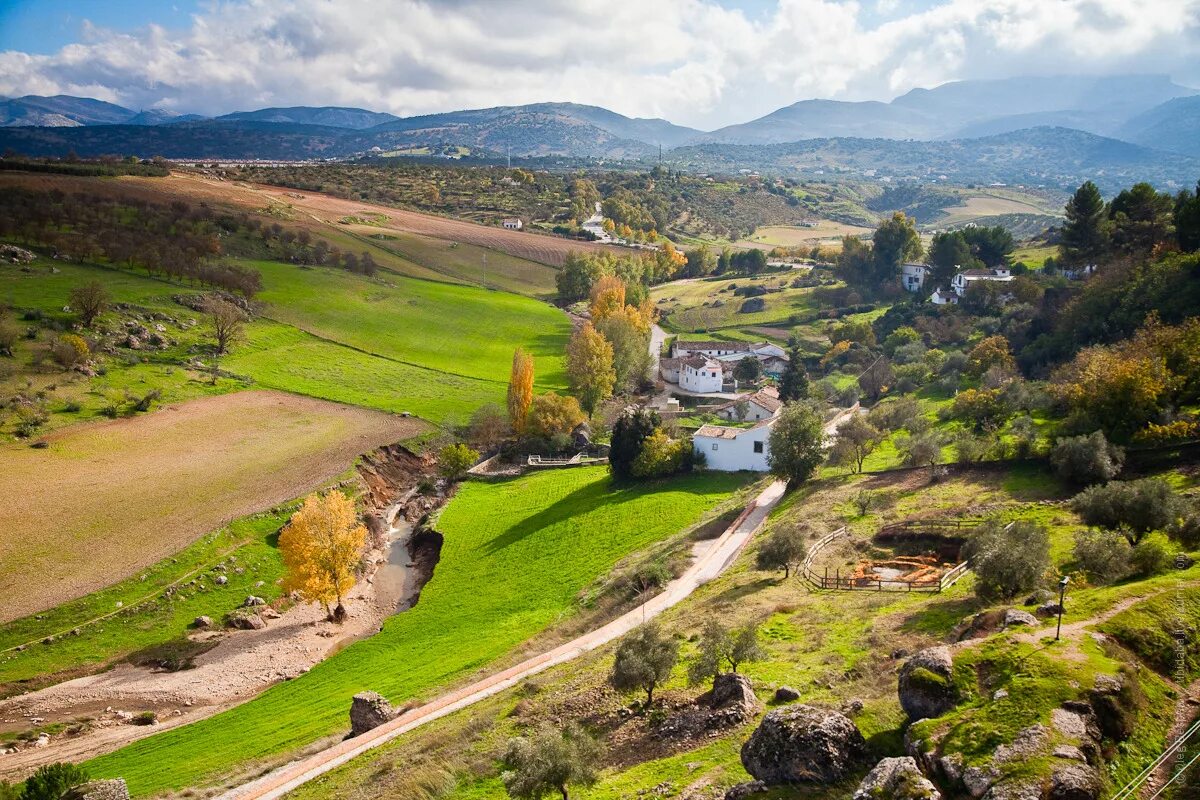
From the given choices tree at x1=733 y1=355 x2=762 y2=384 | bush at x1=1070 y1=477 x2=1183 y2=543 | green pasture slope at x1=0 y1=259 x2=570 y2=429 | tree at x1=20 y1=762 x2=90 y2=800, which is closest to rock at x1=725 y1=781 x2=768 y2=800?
bush at x1=1070 y1=477 x2=1183 y2=543

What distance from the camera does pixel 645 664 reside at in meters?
24.1

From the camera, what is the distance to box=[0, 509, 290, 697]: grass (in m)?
39.3

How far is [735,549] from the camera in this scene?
44281mm

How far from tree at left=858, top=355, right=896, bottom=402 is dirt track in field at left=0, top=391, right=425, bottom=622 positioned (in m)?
45.5

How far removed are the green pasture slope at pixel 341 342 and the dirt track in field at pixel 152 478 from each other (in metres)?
3.96

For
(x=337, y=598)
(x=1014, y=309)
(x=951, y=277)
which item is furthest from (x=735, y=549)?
(x=951, y=277)

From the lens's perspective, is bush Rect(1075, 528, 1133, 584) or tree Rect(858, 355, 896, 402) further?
tree Rect(858, 355, 896, 402)

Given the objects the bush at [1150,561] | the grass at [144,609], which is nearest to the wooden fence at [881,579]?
the bush at [1150,561]

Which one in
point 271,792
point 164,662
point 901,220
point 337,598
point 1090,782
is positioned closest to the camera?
point 1090,782

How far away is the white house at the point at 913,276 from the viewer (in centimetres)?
11481

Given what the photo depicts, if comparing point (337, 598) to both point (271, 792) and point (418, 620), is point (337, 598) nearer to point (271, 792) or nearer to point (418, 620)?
point (418, 620)

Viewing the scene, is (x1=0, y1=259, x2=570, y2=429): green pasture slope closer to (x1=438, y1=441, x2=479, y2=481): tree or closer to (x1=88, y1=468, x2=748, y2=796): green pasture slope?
(x1=438, y1=441, x2=479, y2=481): tree

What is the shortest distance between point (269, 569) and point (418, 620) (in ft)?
42.4

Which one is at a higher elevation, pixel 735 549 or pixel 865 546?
pixel 865 546
